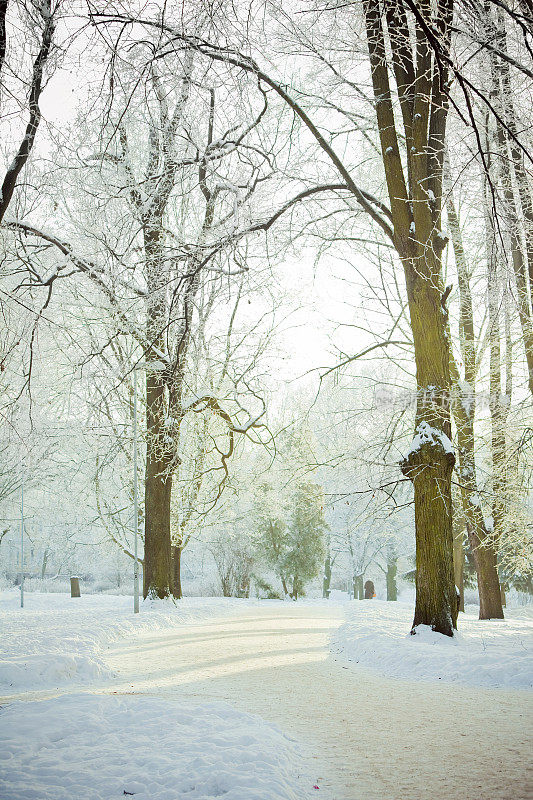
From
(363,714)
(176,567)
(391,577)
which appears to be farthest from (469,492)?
(391,577)

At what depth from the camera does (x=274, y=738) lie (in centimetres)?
445

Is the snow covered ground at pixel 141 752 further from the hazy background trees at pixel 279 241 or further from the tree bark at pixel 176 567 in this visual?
the tree bark at pixel 176 567

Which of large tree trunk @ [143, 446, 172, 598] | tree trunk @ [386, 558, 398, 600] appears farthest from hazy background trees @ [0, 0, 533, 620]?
tree trunk @ [386, 558, 398, 600]

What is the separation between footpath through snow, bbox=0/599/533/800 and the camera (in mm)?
3500

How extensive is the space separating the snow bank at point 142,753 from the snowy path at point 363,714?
47 cm

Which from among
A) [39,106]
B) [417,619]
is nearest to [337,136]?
[39,106]

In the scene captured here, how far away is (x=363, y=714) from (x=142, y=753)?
2526 millimetres

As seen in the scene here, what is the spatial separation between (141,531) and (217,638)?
10516mm

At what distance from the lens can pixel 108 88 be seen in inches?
193

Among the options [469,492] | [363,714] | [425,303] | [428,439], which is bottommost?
[363,714]

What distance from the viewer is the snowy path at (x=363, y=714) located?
3877mm

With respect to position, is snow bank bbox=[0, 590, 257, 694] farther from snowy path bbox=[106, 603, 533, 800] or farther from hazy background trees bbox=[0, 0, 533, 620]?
hazy background trees bbox=[0, 0, 533, 620]

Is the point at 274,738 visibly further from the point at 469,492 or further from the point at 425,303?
the point at 469,492

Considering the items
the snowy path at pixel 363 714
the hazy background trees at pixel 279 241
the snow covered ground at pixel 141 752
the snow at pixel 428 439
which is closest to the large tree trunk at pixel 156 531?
the hazy background trees at pixel 279 241
